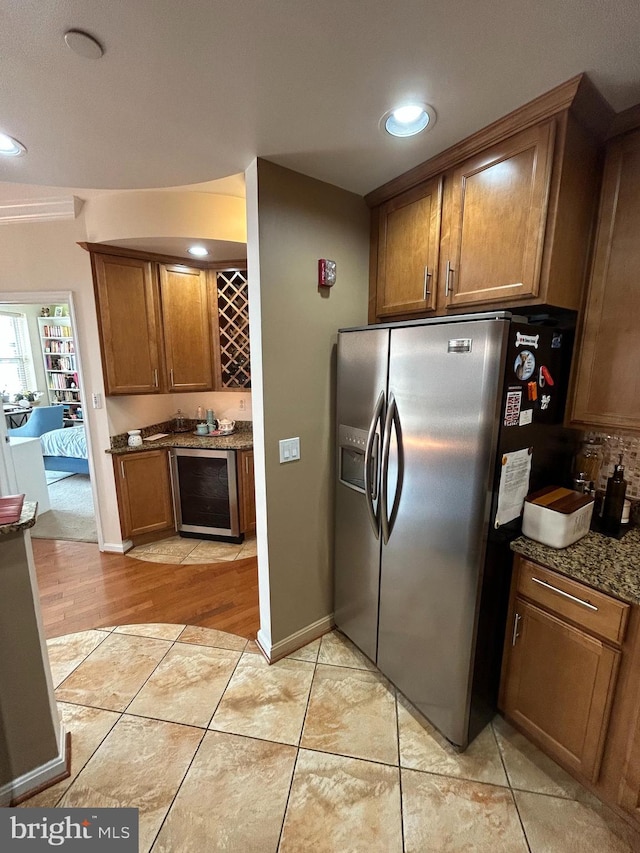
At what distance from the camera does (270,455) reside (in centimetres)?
177

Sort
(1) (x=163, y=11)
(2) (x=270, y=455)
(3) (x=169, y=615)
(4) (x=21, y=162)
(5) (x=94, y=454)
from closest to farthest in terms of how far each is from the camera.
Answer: (1) (x=163, y=11) < (4) (x=21, y=162) < (2) (x=270, y=455) < (3) (x=169, y=615) < (5) (x=94, y=454)

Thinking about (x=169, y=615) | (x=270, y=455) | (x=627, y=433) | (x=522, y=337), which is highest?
(x=522, y=337)

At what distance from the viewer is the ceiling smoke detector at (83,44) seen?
933mm

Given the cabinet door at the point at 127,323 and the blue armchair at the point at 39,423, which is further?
the blue armchair at the point at 39,423

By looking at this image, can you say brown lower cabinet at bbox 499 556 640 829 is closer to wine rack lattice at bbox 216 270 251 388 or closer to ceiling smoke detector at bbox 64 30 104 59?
ceiling smoke detector at bbox 64 30 104 59

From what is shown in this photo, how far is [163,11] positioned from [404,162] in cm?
105

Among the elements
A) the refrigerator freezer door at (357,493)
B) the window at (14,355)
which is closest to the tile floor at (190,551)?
the refrigerator freezer door at (357,493)

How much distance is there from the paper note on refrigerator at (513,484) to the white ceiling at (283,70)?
1.19 m

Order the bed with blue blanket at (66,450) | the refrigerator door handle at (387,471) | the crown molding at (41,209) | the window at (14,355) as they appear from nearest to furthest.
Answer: the refrigerator door handle at (387,471)
the crown molding at (41,209)
the bed with blue blanket at (66,450)
the window at (14,355)

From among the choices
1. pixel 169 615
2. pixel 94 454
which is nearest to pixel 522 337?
pixel 169 615

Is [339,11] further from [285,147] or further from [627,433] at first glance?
[627,433]

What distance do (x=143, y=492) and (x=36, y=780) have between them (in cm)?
199

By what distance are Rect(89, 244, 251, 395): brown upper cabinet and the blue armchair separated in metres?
3.56

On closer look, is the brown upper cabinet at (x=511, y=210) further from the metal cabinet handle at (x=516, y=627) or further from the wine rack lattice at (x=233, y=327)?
the wine rack lattice at (x=233, y=327)
